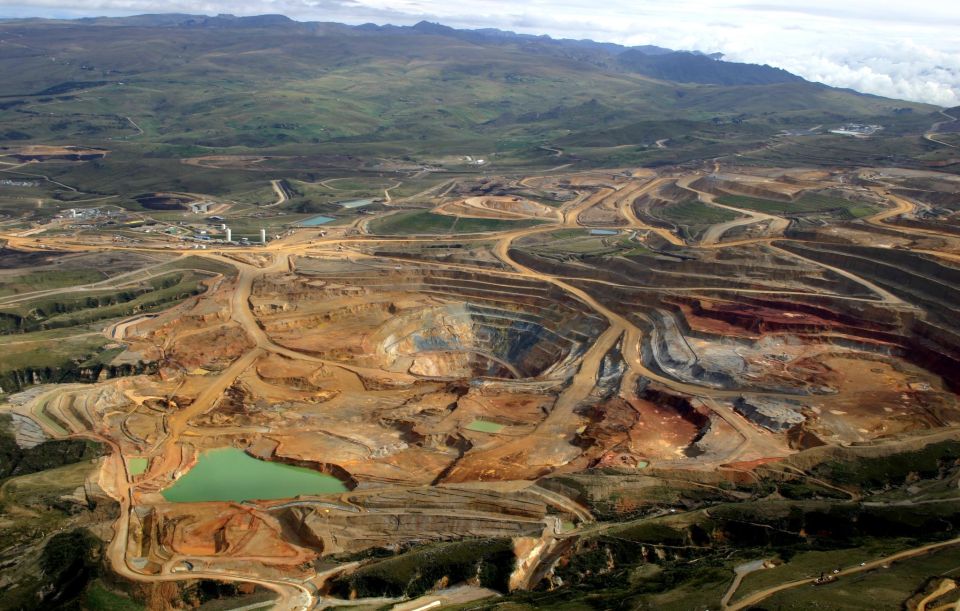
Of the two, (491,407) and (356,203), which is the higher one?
(356,203)

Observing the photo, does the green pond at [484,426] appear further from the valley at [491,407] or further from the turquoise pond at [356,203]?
the turquoise pond at [356,203]

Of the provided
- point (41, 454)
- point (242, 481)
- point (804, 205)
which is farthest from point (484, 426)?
point (804, 205)

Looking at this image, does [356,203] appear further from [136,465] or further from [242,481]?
[242,481]

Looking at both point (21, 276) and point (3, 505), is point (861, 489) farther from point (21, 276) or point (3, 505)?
point (21, 276)

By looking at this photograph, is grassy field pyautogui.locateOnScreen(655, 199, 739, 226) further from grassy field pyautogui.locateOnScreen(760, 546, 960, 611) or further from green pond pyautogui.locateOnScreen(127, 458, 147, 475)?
grassy field pyautogui.locateOnScreen(760, 546, 960, 611)

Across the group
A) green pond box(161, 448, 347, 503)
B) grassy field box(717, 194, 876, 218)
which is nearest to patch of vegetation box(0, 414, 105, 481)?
green pond box(161, 448, 347, 503)

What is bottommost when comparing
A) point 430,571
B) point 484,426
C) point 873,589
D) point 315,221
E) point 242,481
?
point 242,481

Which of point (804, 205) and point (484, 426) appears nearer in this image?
point (484, 426)
